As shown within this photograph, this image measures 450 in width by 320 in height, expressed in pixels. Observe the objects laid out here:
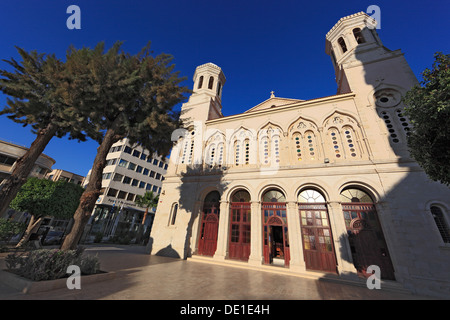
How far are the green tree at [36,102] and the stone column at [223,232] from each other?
9.60 metres

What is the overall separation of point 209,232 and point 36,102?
1330 centimetres

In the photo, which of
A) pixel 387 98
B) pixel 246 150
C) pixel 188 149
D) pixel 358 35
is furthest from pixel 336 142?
pixel 188 149

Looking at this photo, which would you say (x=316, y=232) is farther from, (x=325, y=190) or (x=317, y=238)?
(x=325, y=190)

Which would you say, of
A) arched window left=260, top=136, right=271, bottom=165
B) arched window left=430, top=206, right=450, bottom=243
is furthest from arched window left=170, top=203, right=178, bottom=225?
arched window left=430, top=206, right=450, bottom=243

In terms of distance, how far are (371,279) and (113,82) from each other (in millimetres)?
15679

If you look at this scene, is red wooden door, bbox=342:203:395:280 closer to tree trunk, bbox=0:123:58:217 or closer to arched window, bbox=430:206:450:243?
arched window, bbox=430:206:450:243

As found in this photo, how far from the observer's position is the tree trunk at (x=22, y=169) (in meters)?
8.13

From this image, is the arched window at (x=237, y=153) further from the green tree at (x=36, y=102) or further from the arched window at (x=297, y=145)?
the green tree at (x=36, y=102)

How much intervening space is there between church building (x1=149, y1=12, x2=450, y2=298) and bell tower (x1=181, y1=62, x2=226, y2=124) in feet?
6.72

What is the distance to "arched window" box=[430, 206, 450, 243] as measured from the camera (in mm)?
8312

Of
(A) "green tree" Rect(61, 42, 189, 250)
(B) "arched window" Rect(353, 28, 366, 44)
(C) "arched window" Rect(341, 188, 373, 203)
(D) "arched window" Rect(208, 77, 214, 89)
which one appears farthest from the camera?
(D) "arched window" Rect(208, 77, 214, 89)
